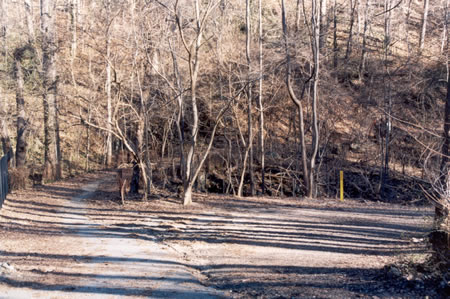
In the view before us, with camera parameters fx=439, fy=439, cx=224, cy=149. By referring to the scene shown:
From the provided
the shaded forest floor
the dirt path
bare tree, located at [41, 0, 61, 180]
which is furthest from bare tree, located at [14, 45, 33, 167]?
the dirt path

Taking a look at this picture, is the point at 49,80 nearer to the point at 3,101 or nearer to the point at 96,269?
the point at 3,101

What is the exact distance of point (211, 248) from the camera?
403 inches

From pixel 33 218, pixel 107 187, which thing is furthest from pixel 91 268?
pixel 107 187

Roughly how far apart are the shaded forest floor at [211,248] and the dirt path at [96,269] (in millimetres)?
20

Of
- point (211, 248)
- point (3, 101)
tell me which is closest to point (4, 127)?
point (3, 101)

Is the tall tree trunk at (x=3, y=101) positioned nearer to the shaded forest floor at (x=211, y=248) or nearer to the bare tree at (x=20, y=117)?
the bare tree at (x=20, y=117)

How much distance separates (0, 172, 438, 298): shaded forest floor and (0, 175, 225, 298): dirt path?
20 mm

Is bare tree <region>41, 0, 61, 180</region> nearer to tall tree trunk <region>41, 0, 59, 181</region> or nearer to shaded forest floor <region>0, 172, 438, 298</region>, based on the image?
tall tree trunk <region>41, 0, 59, 181</region>

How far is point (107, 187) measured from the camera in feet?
75.1

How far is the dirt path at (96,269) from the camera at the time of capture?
6973 mm

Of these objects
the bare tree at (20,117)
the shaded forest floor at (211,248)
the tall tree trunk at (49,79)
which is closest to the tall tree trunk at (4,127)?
the bare tree at (20,117)

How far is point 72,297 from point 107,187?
16.6m

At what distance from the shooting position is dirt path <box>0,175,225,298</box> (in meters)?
6.97

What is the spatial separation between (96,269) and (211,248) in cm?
284
